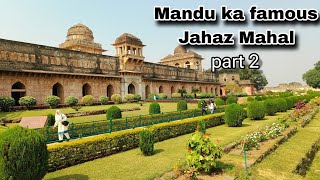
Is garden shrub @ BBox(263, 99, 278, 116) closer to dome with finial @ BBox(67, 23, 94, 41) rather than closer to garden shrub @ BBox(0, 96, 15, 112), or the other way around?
garden shrub @ BBox(0, 96, 15, 112)

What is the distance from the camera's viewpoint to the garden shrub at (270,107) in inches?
752

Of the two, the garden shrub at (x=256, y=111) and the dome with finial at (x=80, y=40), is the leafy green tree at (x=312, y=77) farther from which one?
the garden shrub at (x=256, y=111)

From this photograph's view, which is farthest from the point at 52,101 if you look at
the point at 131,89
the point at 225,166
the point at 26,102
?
the point at 225,166

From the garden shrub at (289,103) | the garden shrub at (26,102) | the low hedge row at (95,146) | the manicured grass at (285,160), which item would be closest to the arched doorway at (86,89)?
the garden shrub at (26,102)

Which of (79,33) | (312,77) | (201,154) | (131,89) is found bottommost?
(201,154)

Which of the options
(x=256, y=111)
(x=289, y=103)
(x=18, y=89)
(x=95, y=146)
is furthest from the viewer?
(x=289, y=103)

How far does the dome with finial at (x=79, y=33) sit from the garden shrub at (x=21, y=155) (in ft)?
104

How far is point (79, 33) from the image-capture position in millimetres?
35406

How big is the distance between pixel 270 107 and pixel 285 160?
12500mm

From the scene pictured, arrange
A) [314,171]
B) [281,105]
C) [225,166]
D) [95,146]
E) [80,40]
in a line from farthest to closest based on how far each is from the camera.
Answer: [80,40]
[281,105]
[95,146]
[314,171]
[225,166]

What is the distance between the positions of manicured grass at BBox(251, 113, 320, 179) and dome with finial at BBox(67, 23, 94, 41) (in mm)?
30385

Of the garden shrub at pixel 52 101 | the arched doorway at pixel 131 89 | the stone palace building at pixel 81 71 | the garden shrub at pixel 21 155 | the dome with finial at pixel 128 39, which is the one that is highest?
the dome with finial at pixel 128 39

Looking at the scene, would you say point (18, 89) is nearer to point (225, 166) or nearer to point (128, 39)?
point (128, 39)

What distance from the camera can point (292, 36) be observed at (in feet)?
44.3
